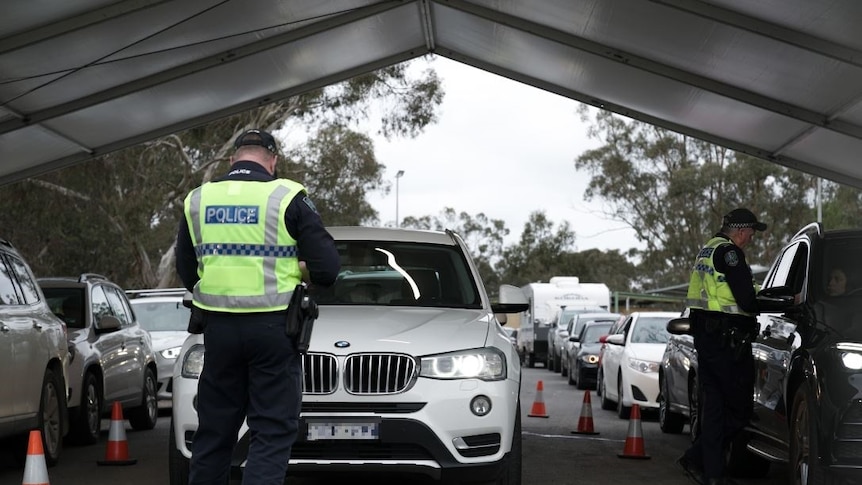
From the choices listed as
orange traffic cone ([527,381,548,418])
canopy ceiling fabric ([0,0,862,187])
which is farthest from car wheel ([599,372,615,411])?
canopy ceiling fabric ([0,0,862,187])

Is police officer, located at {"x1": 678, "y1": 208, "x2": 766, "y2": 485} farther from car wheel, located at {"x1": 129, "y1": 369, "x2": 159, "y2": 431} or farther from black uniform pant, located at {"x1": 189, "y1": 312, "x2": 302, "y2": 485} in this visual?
car wheel, located at {"x1": 129, "y1": 369, "x2": 159, "y2": 431}

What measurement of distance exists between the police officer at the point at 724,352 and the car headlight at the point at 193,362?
3.50m

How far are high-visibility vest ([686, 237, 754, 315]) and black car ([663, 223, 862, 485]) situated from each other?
0.27 m

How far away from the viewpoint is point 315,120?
37.9 metres

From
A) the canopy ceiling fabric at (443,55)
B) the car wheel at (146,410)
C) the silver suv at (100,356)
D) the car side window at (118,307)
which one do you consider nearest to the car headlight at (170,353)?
the silver suv at (100,356)

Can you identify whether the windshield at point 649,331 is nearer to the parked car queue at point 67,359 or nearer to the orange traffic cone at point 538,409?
the orange traffic cone at point 538,409

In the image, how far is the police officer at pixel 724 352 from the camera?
30.6 ft

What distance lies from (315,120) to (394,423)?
1204 inches

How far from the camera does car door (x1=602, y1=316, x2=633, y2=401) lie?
18641 mm

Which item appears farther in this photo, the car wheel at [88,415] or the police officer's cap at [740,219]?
the car wheel at [88,415]

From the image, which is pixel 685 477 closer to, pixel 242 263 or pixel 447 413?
pixel 447 413

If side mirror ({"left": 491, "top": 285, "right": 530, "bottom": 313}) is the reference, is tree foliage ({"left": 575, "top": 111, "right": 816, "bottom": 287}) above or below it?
above

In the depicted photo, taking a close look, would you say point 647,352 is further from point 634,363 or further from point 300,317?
point 300,317

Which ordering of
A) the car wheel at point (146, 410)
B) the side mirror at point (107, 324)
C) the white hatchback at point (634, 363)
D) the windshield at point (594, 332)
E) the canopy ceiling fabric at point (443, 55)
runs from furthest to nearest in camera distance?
1. the windshield at point (594, 332)
2. the white hatchback at point (634, 363)
3. the car wheel at point (146, 410)
4. the side mirror at point (107, 324)
5. the canopy ceiling fabric at point (443, 55)
